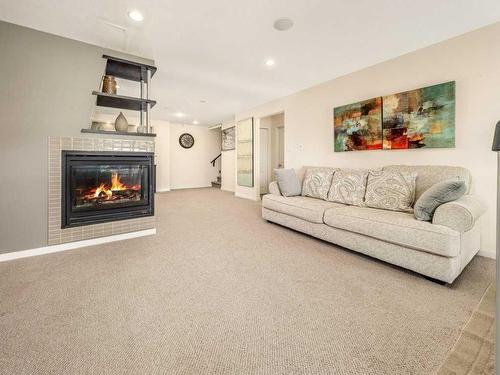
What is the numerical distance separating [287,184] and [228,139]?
458 centimetres

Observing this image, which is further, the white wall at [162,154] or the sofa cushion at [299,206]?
the white wall at [162,154]

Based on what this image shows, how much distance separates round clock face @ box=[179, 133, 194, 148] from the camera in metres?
8.01

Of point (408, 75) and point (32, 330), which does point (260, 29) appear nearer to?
point (408, 75)

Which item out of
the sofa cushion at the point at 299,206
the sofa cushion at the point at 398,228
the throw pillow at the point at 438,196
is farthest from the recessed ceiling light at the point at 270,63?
the throw pillow at the point at 438,196

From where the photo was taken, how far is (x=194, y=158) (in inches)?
329

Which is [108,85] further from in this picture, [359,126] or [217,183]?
[217,183]

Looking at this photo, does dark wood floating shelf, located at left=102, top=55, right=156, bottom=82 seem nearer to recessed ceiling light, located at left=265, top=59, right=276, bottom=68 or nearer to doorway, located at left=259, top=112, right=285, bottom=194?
recessed ceiling light, located at left=265, top=59, right=276, bottom=68

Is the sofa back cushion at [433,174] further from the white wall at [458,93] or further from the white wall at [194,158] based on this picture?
the white wall at [194,158]

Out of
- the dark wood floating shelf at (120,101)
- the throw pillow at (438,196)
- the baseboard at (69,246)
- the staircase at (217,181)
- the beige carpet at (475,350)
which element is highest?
the dark wood floating shelf at (120,101)

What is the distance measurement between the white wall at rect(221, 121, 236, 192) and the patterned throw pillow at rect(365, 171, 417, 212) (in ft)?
16.6

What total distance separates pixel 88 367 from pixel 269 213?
2.76 m

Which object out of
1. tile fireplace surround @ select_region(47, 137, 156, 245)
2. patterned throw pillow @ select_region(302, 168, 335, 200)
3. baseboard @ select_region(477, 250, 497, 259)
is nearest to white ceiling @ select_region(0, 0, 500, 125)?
tile fireplace surround @ select_region(47, 137, 156, 245)

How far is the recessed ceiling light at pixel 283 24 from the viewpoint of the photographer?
225 centimetres

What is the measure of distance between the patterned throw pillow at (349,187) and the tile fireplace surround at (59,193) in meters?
2.63
